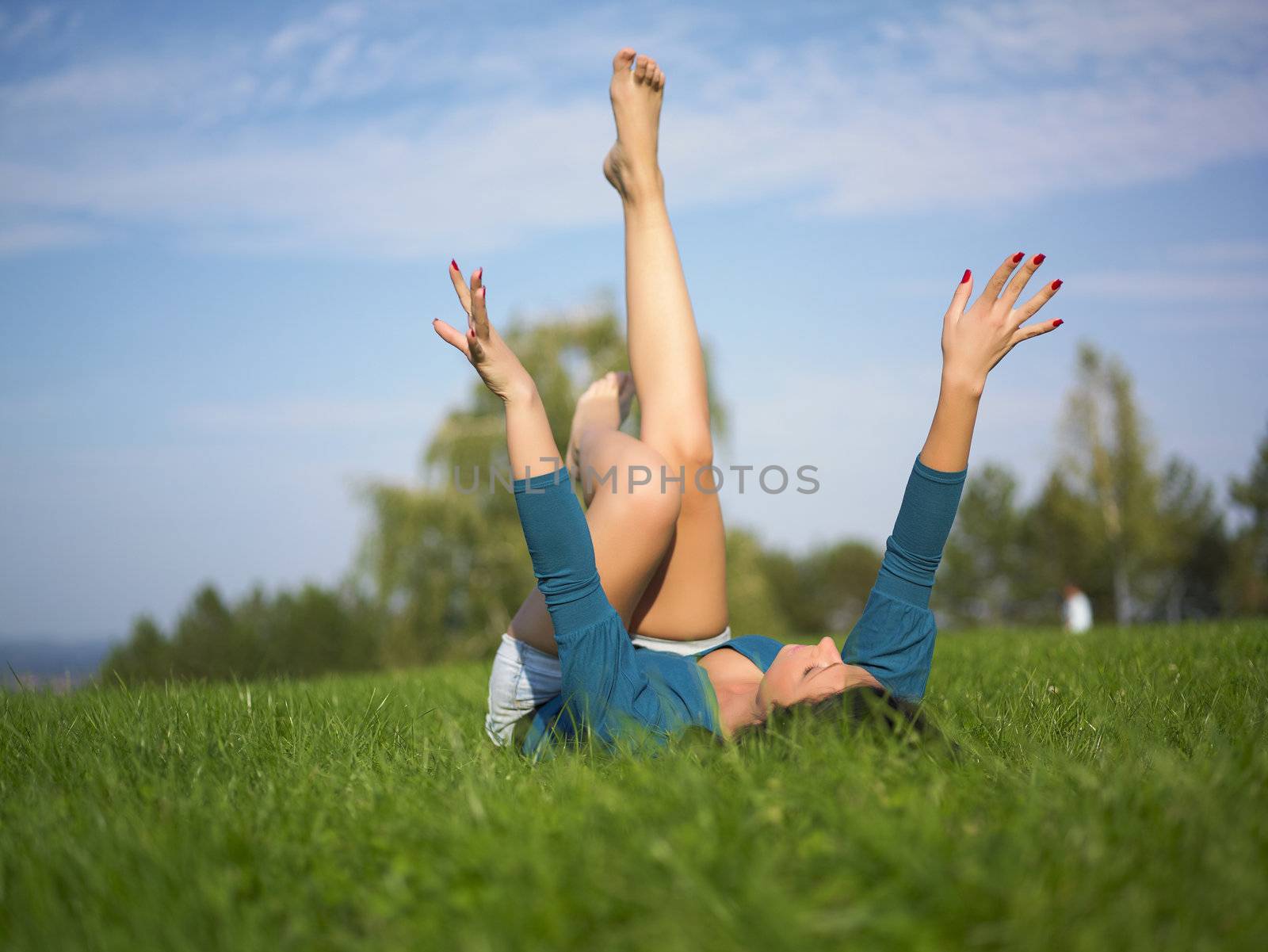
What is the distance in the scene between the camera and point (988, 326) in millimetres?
2539

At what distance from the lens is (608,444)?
321 cm

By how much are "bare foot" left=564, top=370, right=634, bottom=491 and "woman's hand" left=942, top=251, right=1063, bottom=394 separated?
1460mm

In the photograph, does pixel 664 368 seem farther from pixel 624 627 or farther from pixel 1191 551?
pixel 1191 551

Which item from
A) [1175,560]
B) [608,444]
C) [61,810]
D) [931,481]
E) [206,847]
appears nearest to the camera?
[206,847]

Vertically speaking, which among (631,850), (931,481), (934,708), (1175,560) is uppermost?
(931,481)

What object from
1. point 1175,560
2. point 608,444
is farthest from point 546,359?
point 1175,560

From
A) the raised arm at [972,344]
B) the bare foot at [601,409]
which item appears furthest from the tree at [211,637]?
the raised arm at [972,344]

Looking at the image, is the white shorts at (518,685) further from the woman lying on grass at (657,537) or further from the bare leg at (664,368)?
the bare leg at (664,368)

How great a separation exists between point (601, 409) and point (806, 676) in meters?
1.73

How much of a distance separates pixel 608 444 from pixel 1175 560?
1271 inches

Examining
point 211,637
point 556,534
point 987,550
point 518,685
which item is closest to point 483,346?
point 556,534

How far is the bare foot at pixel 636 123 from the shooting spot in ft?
11.7

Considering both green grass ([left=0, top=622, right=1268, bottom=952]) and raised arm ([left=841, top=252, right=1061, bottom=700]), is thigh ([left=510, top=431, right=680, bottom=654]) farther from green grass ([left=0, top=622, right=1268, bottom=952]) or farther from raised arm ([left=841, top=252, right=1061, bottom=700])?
raised arm ([left=841, top=252, right=1061, bottom=700])

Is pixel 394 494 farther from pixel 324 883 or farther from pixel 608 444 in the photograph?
pixel 324 883
